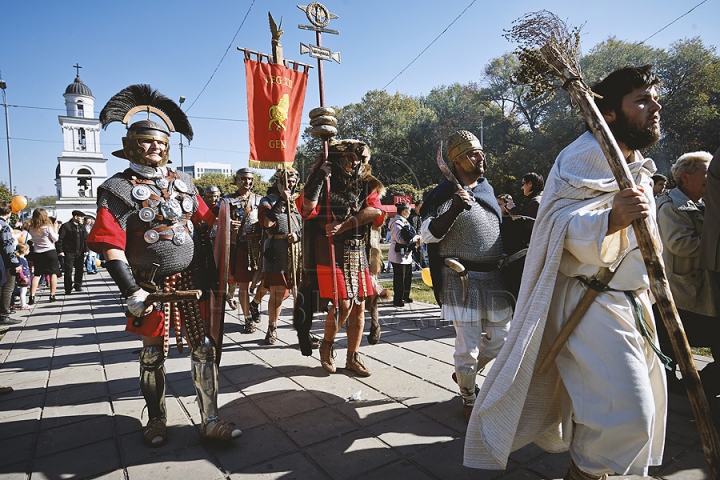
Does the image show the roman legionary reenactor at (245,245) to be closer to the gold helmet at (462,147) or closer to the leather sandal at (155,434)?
the leather sandal at (155,434)

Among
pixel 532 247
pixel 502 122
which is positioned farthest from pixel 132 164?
pixel 502 122

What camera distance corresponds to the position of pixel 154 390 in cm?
276

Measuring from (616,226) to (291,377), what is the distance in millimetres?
3062

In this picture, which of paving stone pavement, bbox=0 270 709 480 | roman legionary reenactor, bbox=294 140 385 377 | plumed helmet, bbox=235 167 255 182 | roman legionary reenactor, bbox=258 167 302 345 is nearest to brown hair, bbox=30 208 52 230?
paving stone pavement, bbox=0 270 709 480

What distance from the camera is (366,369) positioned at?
151 inches

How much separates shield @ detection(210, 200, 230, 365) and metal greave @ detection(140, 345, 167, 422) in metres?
0.37

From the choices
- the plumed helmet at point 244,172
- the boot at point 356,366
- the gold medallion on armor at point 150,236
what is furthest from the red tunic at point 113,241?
the plumed helmet at point 244,172

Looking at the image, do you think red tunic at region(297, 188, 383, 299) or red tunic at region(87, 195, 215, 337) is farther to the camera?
red tunic at region(297, 188, 383, 299)

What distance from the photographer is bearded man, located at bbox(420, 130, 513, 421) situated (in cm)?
289

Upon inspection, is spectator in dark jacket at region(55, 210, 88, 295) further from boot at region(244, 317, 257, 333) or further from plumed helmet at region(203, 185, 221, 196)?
boot at region(244, 317, 257, 333)

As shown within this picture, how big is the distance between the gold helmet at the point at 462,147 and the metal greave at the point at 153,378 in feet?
7.94

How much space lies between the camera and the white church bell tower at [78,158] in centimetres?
4388

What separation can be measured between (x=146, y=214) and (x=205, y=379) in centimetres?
112

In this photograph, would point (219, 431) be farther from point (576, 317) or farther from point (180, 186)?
point (576, 317)
